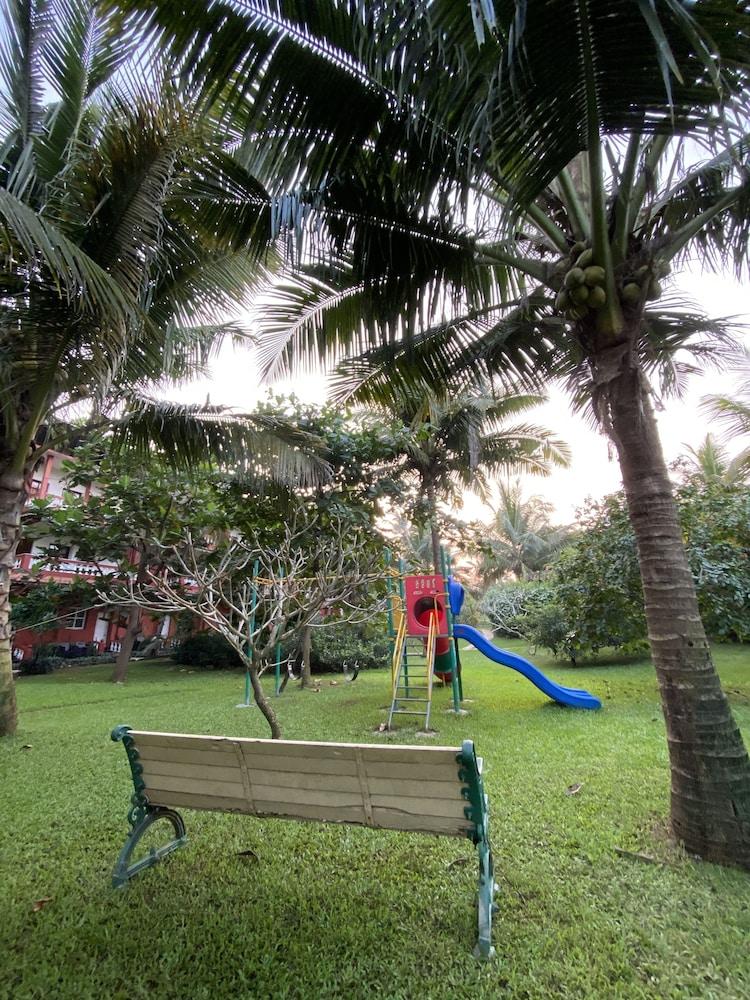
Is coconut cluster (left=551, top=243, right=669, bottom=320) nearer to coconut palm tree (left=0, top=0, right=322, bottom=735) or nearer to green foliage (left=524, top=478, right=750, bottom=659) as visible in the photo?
coconut palm tree (left=0, top=0, right=322, bottom=735)

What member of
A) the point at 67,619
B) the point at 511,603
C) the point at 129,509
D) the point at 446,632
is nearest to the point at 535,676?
the point at 446,632

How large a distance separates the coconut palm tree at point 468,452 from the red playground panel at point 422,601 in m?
3.89

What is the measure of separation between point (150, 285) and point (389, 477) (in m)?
8.36

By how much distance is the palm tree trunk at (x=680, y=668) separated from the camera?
9.63 feet

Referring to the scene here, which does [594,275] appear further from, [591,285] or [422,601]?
[422,601]

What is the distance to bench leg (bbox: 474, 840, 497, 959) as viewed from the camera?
87.4 inches

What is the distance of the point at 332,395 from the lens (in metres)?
5.64

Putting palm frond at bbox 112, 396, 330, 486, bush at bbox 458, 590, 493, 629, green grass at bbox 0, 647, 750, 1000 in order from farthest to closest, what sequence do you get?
1. bush at bbox 458, 590, 493, 629
2. palm frond at bbox 112, 396, 330, 486
3. green grass at bbox 0, 647, 750, 1000

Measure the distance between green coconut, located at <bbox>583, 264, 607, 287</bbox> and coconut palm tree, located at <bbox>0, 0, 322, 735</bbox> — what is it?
2.37 m

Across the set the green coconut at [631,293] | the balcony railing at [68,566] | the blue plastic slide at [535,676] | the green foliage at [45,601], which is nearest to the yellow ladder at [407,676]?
the blue plastic slide at [535,676]

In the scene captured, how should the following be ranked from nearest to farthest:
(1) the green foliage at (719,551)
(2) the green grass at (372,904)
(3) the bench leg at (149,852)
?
(2) the green grass at (372,904)
(3) the bench leg at (149,852)
(1) the green foliage at (719,551)

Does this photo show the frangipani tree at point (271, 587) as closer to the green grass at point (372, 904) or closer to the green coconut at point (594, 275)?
the green grass at point (372, 904)

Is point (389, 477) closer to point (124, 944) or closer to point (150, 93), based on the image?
point (150, 93)

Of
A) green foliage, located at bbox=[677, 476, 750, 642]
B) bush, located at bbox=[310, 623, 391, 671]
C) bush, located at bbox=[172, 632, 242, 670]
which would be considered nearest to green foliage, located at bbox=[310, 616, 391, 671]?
bush, located at bbox=[310, 623, 391, 671]
